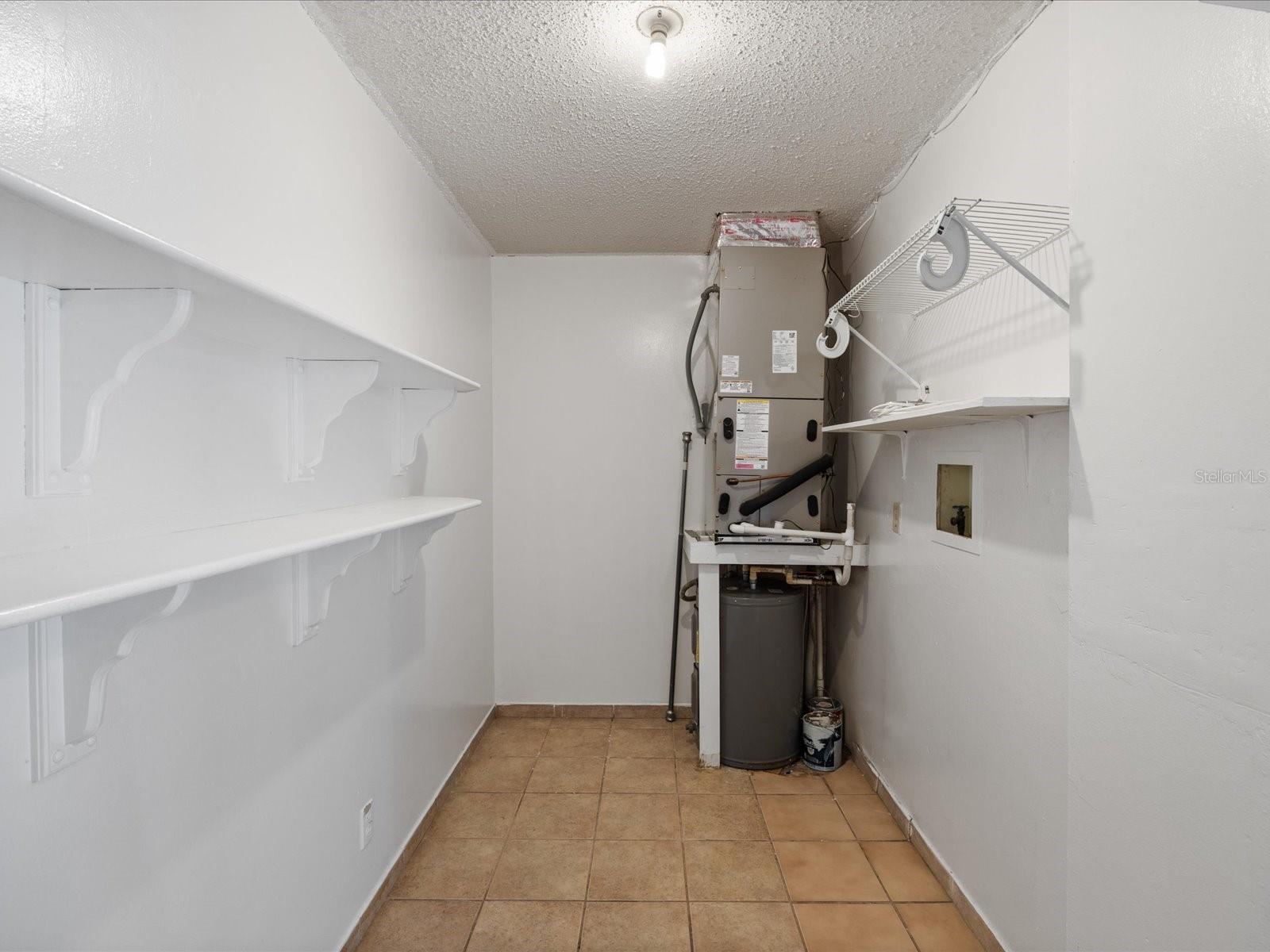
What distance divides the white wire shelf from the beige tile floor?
1.83 meters

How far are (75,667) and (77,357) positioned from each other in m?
0.42

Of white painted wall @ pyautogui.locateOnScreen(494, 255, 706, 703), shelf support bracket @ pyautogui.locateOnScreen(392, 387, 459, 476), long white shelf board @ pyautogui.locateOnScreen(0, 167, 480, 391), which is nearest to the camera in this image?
long white shelf board @ pyautogui.locateOnScreen(0, 167, 480, 391)

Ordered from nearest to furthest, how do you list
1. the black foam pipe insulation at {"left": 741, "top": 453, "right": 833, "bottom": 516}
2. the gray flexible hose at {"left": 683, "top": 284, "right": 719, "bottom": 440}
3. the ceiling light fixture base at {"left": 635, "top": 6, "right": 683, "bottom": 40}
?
the ceiling light fixture base at {"left": 635, "top": 6, "right": 683, "bottom": 40}, the black foam pipe insulation at {"left": 741, "top": 453, "right": 833, "bottom": 516}, the gray flexible hose at {"left": 683, "top": 284, "right": 719, "bottom": 440}

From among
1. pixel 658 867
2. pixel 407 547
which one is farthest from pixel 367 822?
pixel 658 867

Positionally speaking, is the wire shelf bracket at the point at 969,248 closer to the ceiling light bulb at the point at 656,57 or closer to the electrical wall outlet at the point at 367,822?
the ceiling light bulb at the point at 656,57

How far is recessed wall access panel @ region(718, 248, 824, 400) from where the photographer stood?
9.15ft

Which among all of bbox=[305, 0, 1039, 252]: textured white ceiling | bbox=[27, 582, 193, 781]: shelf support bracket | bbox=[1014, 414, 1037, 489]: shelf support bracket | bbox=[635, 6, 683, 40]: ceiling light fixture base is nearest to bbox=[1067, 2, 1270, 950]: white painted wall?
bbox=[1014, 414, 1037, 489]: shelf support bracket

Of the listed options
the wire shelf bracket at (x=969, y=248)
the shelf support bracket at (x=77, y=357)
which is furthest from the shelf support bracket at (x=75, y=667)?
the wire shelf bracket at (x=969, y=248)

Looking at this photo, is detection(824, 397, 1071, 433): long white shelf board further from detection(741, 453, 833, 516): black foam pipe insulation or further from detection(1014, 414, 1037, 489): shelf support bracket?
detection(741, 453, 833, 516): black foam pipe insulation

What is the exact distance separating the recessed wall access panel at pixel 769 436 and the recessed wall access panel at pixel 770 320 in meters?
0.06

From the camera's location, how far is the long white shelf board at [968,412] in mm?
1299

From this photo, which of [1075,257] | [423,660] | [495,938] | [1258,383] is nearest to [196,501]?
[423,660]

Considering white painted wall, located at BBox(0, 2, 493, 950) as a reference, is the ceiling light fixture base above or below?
above

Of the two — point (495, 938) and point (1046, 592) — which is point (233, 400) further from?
point (1046, 592)
